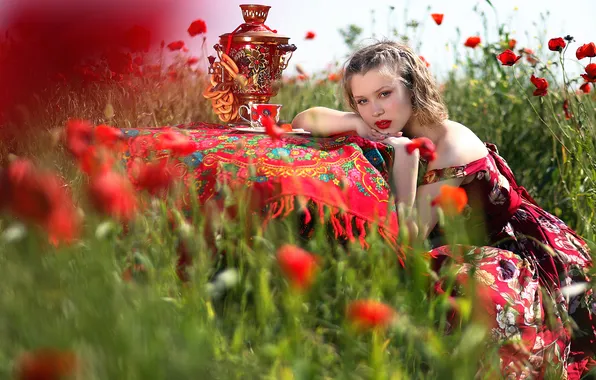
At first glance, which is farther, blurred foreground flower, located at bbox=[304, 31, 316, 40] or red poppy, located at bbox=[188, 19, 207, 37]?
blurred foreground flower, located at bbox=[304, 31, 316, 40]

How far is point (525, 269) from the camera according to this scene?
96.7 inches

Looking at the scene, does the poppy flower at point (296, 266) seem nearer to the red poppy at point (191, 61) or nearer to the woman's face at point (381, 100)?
the woman's face at point (381, 100)

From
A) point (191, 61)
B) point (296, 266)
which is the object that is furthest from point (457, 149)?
point (191, 61)

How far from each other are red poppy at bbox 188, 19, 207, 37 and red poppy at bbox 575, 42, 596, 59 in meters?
1.79

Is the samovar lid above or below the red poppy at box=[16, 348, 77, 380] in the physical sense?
above

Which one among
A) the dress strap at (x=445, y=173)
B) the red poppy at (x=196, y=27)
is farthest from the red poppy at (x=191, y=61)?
the dress strap at (x=445, y=173)

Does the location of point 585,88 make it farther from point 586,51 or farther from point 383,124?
point 383,124

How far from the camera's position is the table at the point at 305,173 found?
7.11 ft

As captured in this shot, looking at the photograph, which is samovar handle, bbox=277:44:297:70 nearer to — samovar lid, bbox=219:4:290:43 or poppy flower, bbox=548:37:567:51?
samovar lid, bbox=219:4:290:43

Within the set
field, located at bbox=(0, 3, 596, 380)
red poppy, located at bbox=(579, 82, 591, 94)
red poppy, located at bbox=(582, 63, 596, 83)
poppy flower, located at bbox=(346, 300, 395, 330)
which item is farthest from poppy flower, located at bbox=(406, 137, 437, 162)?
red poppy, located at bbox=(579, 82, 591, 94)

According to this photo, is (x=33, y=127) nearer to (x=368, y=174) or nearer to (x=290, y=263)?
(x=368, y=174)

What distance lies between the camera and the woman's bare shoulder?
2.60 metres

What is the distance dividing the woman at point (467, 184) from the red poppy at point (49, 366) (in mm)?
1606

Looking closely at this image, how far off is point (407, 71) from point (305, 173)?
2.43ft
